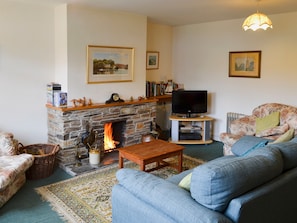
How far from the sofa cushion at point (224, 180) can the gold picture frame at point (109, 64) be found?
3127 mm

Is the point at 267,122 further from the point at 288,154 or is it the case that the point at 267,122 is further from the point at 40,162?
the point at 40,162

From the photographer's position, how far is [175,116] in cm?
589

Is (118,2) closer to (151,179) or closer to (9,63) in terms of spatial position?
(9,63)

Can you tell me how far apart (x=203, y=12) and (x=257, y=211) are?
3629 millimetres

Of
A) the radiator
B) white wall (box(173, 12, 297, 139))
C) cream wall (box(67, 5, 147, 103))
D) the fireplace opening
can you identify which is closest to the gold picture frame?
cream wall (box(67, 5, 147, 103))

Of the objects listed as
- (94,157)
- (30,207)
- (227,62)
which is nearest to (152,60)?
(227,62)

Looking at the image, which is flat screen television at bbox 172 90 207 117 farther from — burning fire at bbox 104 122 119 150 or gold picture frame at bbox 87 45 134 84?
burning fire at bbox 104 122 119 150

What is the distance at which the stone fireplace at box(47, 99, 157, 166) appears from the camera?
4387 mm

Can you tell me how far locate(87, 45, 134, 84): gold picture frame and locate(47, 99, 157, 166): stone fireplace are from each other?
44 cm

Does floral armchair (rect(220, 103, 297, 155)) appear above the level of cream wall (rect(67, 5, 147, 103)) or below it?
below

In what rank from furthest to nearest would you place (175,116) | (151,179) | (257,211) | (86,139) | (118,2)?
(175,116)
(86,139)
(118,2)
(151,179)
(257,211)

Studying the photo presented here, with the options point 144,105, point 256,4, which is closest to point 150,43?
point 144,105

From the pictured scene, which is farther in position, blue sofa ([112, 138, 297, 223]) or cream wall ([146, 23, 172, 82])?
cream wall ([146, 23, 172, 82])

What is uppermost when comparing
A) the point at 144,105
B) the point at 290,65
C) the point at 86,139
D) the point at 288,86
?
the point at 290,65
